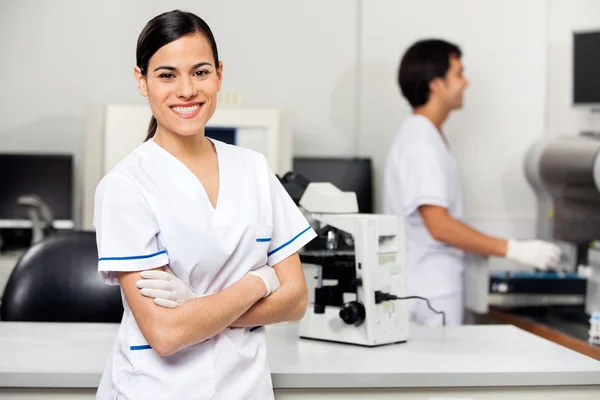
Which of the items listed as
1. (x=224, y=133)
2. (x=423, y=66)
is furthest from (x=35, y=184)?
(x=423, y=66)

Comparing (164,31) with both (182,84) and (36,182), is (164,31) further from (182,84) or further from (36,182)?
(36,182)

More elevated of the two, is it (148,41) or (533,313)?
(148,41)

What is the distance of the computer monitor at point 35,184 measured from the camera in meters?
3.48

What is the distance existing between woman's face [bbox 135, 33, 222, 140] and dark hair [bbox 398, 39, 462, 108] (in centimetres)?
161

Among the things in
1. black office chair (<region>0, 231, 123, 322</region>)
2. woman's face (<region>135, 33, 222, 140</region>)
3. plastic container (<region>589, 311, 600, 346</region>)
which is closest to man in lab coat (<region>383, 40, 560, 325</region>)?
plastic container (<region>589, 311, 600, 346</region>)

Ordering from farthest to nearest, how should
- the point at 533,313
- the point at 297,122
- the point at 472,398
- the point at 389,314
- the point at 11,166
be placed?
the point at 297,122 → the point at 11,166 → the point at 533,313 → the point at 389,314 → the point at 472,398

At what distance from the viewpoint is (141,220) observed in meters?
1.30

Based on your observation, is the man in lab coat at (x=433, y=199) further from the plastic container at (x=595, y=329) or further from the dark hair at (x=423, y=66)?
the plastic container at (x=595, y=329)

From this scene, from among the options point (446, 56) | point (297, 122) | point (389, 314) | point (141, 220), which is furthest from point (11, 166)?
point (141, 220)

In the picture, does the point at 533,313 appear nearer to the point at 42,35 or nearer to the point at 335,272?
the point at 335,272

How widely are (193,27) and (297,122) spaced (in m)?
2.44

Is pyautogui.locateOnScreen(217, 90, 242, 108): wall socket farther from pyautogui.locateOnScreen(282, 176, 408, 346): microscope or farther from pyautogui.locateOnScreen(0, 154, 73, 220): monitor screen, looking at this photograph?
pyautogui.locateOnScreen(282, 176, 408, 346): microscope

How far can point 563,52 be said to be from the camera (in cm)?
382

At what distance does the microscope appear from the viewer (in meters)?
1.88
